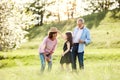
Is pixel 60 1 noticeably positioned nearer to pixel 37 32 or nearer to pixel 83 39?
pixel 37 32

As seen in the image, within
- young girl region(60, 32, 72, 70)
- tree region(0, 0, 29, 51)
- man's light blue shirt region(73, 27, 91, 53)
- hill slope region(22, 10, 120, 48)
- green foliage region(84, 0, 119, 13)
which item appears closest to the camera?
man's light blue shirt region(73, 27, 91, 53)

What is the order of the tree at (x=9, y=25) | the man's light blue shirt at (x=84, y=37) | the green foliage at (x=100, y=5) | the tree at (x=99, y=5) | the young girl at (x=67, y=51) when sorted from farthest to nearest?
the tree at (x=99, y=5)
the green foliage at (x=100, y=5)
the tree at (x=9, y=25)
the young girl at (x=67, y=51)
the man's light blue shirt at (x=84, y=37)

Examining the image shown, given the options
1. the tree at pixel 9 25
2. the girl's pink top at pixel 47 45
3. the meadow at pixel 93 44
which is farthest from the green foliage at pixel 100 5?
the girl's pink top at pixel 47 45

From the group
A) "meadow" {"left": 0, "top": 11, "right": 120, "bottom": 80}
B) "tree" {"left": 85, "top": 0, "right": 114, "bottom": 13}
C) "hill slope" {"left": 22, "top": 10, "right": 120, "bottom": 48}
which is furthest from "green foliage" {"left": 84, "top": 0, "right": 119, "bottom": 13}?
"meadow" {"left": 0, "top": 11, "right": 120, "bottom": 80}

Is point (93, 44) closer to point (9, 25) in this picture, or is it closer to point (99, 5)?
point (9, 25)

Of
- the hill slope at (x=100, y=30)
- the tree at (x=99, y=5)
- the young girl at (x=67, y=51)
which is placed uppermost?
the young girl at (x=67, y=51)

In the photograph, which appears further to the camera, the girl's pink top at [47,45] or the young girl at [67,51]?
the young girl at [67,51]

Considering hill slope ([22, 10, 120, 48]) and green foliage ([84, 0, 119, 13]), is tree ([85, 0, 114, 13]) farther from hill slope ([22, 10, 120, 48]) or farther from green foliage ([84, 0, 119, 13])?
hill slope ([22, 10, 120, 48])

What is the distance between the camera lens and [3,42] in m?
35.8

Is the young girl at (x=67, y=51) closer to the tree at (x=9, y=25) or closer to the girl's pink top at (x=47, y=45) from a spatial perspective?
the girl's pink top at (x=47, y=45)

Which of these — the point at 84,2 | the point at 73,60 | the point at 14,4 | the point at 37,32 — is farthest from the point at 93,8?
the point at 73,60

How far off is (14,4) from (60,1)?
147 feet

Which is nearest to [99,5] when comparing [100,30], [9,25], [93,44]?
[100,30]

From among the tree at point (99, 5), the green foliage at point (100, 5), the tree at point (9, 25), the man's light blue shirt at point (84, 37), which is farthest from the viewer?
the tree at point (99, 5)
